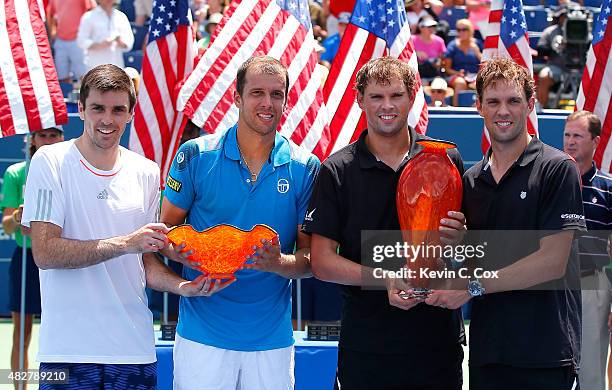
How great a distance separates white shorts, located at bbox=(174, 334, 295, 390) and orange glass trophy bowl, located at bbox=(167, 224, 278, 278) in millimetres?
454

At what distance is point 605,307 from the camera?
6309mm

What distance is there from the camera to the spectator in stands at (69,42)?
12.5 meters

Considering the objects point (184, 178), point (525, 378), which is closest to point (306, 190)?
point (184, 178)

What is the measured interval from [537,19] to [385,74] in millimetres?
10851

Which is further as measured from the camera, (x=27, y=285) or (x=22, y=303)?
(x=27, y=285)

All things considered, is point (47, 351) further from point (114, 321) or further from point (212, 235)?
point (212, 235)

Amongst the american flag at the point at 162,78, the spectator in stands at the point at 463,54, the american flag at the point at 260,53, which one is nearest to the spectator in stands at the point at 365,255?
the american flag at the point at 260,53

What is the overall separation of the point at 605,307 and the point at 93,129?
11.8 ft

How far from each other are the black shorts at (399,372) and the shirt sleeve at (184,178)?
3.29 ft

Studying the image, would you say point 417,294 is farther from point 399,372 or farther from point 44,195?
point 44,195

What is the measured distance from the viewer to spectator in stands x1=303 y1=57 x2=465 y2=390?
4.27 metres

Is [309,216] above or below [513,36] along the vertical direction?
below

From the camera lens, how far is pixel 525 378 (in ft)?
13.4

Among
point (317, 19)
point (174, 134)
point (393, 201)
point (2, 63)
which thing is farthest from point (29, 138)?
point (317, 19)
